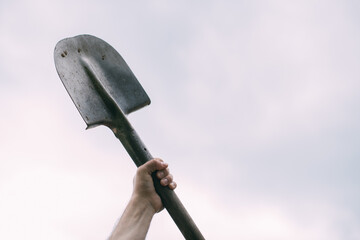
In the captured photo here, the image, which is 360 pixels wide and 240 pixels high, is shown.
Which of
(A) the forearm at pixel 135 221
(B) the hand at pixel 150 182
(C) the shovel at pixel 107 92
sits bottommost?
(A) the forearm at pixel 135 221

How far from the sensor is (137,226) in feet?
8.71

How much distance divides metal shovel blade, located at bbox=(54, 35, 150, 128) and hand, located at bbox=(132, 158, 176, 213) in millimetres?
432

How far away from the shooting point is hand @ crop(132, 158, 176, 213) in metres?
2.62

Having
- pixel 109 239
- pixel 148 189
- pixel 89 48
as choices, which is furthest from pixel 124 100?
pixel 109 239

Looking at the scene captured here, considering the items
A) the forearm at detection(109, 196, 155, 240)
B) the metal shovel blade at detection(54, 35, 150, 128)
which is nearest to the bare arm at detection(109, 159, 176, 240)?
the forearm at detection(109, 196, 155, 240)

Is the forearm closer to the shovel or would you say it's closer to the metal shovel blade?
the shovel

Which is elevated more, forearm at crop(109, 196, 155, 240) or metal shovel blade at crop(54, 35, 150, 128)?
metal shovel blade at crop(54, 35, 150, 128)

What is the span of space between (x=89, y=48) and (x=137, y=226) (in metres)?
1.30

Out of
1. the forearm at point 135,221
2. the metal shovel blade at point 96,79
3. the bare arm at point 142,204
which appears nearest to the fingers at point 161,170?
the bare arm at point 142,204

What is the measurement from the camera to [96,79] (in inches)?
115

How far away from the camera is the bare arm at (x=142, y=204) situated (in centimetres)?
262

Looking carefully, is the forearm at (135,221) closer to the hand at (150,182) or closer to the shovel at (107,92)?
the hand at (150,182)

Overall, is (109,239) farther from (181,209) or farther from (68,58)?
(68,58)

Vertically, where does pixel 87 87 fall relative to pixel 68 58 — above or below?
below
